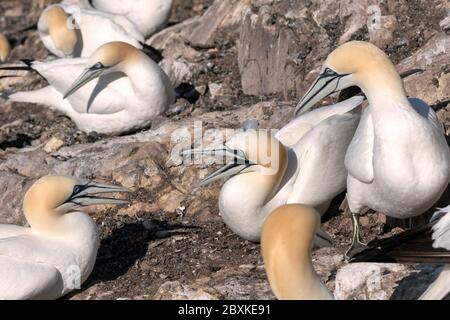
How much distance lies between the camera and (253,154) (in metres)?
6.88

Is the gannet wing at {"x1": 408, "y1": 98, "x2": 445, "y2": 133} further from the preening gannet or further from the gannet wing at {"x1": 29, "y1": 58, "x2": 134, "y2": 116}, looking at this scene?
the preening gannet

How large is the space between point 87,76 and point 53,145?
565 millimetres

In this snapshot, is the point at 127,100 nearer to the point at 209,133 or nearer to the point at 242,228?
the point at 209,133

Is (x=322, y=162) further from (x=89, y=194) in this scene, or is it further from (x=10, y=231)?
(x=10, y=231)

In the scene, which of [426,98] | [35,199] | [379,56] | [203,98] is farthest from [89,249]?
[203,98]

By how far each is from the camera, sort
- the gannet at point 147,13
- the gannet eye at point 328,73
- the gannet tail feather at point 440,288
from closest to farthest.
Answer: the gannet tail feather at point 440,288 < the gannet eye at point 328,73 < the gannet at point 147,13

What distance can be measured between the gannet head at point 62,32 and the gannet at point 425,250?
17.6 feet

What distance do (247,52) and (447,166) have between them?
10.4 ft

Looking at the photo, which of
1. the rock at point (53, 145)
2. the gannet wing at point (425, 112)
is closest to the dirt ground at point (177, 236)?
the rock at point (53, 145)

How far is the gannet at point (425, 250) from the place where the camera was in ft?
19.0

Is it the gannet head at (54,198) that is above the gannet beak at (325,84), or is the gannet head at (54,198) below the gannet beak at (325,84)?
below

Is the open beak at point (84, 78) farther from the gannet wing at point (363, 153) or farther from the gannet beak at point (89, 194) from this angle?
the gannet wing at point (363, 153)

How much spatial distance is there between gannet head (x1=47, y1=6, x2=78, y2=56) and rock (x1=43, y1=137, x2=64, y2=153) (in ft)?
6.78

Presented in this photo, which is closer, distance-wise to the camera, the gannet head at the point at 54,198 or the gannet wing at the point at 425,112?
the gannet head at the point at 54,198
